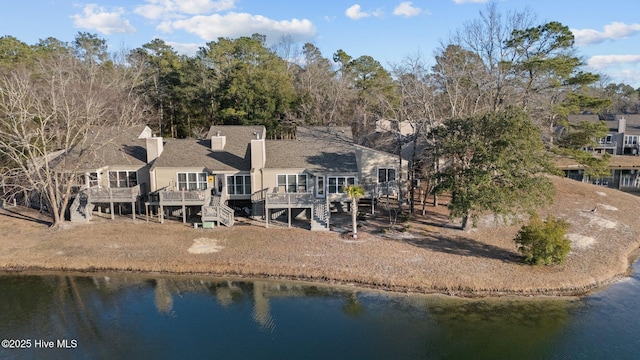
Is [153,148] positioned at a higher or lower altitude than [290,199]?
higher

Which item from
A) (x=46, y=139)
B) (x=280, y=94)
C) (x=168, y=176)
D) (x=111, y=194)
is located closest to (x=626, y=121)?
(x=280, y=94)

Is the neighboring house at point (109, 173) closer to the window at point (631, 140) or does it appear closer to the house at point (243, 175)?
the house at point (243, 175)

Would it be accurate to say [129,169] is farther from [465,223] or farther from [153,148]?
[465,223]

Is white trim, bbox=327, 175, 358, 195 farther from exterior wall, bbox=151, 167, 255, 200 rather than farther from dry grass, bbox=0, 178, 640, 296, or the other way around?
exterior wall, bbox=151, 167, 255, 200

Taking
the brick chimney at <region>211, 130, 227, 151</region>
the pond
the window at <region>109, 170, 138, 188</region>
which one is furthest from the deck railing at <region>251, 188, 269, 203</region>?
the window at <region>109, 170, 138, 188</region>

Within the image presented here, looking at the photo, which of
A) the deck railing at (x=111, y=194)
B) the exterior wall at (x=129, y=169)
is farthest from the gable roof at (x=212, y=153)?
the deck railing at (x=111, y=194)

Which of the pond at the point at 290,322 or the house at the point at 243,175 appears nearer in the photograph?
the pond at the point at 290,322

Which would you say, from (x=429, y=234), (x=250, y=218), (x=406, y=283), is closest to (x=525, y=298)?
(x=406, y=283)
